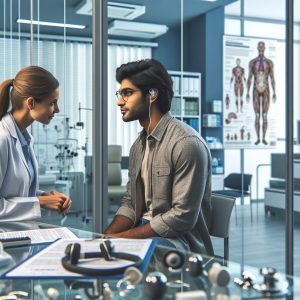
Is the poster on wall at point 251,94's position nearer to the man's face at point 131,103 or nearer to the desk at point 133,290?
the man's face at point 131,103

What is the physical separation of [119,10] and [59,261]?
18.3ft

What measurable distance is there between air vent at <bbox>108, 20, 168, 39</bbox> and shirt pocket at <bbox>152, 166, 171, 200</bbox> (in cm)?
516

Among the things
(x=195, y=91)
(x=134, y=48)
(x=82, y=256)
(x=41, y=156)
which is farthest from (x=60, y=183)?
(x=82, y=256)

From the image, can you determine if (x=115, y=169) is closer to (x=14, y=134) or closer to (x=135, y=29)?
(x=135, y=29)

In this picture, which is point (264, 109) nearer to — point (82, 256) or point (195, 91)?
point (195, 91)

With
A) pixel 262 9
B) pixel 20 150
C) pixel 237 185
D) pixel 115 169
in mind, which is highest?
pixel 262 9

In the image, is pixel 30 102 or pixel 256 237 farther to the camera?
pixel 256 237

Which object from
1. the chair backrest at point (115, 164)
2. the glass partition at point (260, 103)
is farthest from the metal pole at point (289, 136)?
the chair backrest at point (115, 164)

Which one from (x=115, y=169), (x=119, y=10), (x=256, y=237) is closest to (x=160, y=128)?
(x=256, y=237)

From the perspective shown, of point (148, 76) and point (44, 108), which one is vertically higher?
point (148, 76)

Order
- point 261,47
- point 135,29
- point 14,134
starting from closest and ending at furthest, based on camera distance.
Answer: point 14,134, point 261,47, point 135,29

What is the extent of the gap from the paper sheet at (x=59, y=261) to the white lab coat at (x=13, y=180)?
0.50 m

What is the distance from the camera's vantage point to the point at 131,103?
82.1 inches

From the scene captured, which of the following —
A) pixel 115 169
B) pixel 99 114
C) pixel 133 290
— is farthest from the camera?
pixel 115 169
